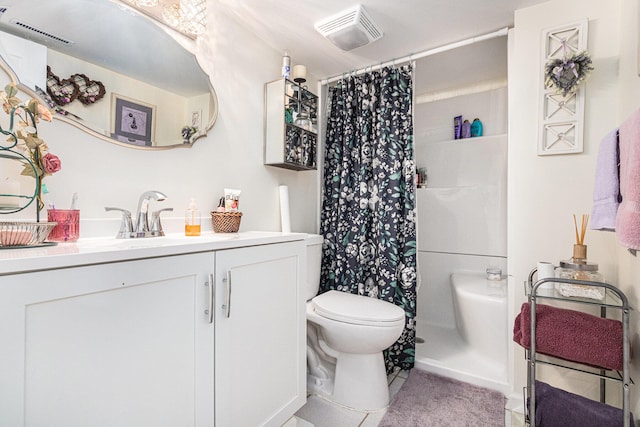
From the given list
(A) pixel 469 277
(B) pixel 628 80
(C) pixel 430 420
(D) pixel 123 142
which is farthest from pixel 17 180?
(A) pixel 469 277

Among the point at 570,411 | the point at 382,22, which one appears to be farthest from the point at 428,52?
the point at 570,411

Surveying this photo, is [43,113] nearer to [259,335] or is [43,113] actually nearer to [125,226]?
[125,226]

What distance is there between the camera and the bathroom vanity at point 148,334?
24.9 inches

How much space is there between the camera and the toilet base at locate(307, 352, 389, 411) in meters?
1.62

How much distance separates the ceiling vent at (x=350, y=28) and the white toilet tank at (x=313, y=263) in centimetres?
119

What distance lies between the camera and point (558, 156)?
5.03 feet

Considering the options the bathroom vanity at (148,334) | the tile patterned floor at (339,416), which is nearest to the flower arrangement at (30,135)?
the bathroom vanity at (148,334)

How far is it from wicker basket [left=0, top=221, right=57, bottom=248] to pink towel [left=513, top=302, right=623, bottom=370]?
1.77 metres

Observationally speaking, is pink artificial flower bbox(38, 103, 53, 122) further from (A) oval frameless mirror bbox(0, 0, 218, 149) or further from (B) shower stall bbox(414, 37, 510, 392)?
(B) shower stall bbox(414, 37, 510, 392)

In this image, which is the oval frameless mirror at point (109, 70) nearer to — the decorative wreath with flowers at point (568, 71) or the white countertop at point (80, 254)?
the white countertop at point (80, 254)

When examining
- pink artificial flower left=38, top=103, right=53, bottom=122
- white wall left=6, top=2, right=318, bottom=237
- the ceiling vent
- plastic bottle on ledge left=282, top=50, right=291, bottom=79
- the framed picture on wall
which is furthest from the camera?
plastic bottle on ledge left=282, top=50, right=291, bottom=79

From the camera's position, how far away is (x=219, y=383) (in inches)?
40.0

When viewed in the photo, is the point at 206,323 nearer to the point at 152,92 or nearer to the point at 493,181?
the point at 152,92

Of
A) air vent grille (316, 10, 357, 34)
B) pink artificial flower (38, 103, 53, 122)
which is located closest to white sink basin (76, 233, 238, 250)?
pink artificial flower (38, 103, 53, 122)
